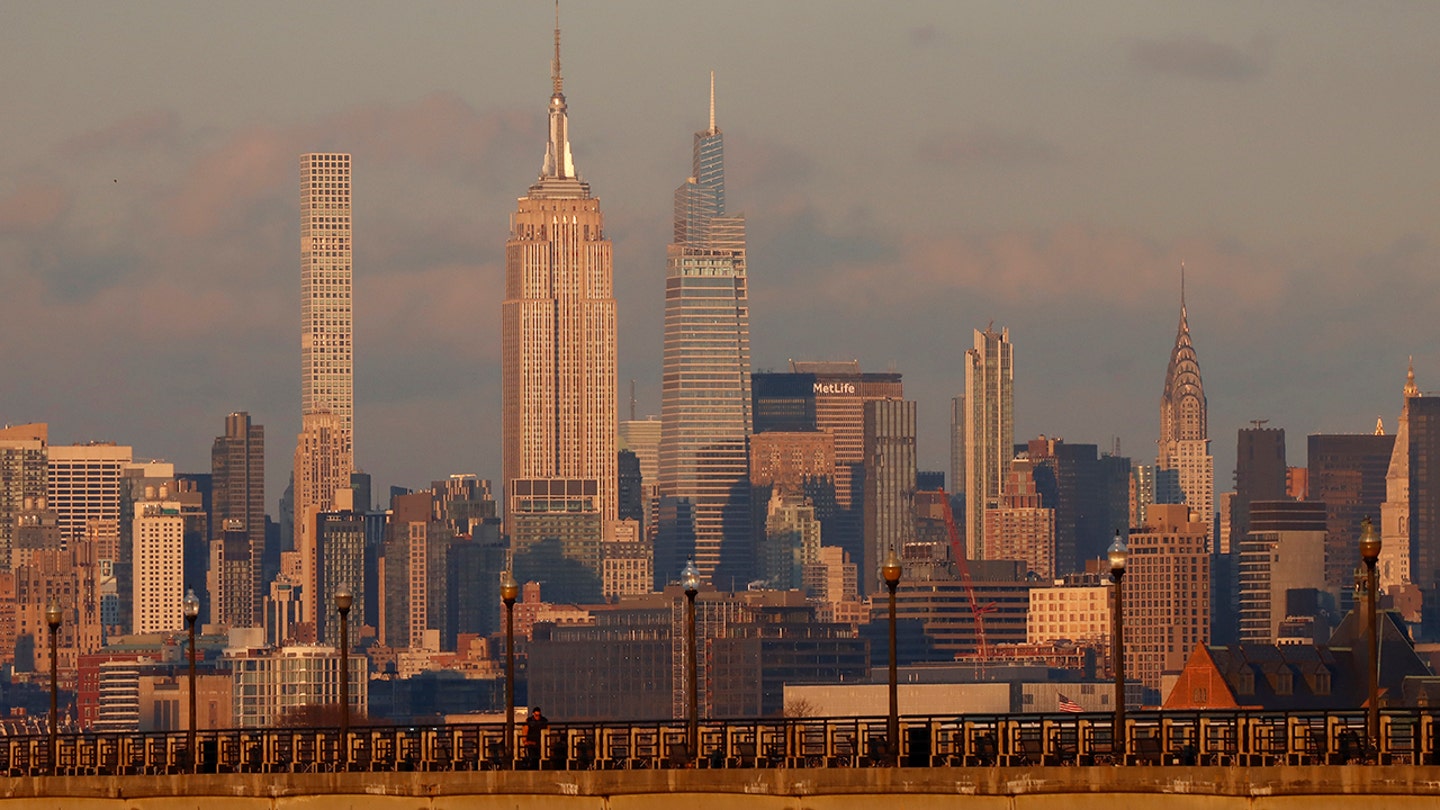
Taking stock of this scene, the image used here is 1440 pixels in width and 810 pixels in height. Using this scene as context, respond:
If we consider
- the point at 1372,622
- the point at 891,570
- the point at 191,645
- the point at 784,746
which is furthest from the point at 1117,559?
the point at 191,645

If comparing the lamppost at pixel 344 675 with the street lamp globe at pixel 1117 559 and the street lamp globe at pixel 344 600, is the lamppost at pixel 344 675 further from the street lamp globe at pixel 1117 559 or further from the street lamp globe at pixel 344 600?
the street lamp globe at pixel 1117 559

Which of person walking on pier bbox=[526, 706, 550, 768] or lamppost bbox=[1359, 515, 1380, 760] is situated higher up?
lamppost bbox=[1359, 515, 1380, 760]

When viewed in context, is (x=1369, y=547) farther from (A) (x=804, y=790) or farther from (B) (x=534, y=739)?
(B) (x=534, y=739)

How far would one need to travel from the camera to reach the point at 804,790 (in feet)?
190

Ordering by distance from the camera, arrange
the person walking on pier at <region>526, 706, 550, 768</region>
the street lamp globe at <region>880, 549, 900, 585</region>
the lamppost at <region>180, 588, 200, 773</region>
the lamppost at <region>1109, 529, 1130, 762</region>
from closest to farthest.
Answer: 1. the lamppost at <region>1109, 529, 1130, 762</region>
2. the person walking on pier at <region>526, 706, 550, 768</region>
3. the street lamp globe at <region>880, 549, 900, 585</region>
4. the lamppost at <region>180, 588, 200, 773</region>

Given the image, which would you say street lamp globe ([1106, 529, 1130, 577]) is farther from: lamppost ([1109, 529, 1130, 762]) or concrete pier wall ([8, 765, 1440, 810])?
concrete pier wall ([8, 765, 1440, 810])

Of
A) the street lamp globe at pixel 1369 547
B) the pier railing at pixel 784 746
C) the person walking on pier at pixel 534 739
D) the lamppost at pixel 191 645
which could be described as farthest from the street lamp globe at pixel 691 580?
the street lamp globe at pixel 1369 547

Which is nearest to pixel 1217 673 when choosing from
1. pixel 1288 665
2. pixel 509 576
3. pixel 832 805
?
pixel 1288 665

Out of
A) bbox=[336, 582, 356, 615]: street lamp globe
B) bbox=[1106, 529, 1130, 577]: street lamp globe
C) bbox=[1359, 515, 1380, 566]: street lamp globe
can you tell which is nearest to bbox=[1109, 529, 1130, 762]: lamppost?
bbox=[1106, 529, 1130, 577]: street lamp globe

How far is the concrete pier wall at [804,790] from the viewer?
5359cm

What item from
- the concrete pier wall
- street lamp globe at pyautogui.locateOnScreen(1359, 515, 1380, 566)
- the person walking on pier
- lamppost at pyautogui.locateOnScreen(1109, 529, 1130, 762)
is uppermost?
street lamp globe at pyautogui.locateOnScreen(1359, 515, 1380, 566)

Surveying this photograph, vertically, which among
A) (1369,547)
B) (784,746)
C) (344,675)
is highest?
(1369,547)

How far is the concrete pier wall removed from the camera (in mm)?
53594

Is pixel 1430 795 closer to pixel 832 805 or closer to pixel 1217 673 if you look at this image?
pixel 832 805
